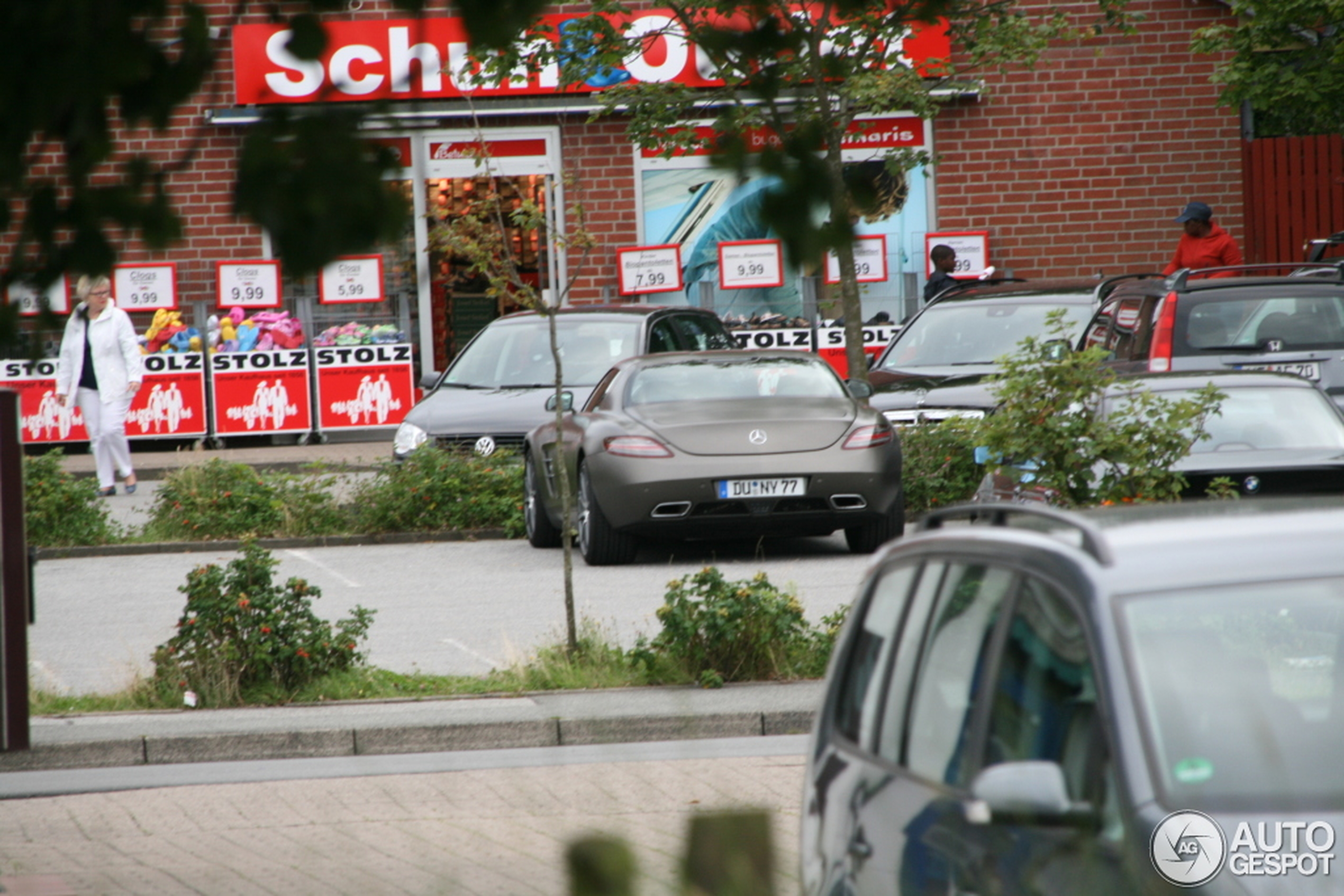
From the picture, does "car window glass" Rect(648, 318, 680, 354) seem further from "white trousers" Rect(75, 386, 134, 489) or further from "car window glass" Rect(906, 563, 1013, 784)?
"car window glass" Rect(906, 563, 1013, 784)

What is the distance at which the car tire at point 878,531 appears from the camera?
39.8 ft

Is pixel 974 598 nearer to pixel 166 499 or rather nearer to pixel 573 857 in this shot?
pixel 573 857

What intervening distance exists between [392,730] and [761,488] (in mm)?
4475

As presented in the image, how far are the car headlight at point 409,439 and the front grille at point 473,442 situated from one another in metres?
0.12

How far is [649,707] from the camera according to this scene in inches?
314

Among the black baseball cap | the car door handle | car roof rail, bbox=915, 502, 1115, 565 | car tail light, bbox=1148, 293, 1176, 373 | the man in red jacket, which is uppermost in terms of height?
the black baseball cap

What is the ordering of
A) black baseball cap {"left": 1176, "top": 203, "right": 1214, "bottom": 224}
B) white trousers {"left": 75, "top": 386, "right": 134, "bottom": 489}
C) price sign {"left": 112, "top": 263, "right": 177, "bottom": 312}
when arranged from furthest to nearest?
price sign {"left": 112, "top": 263, "right": 177, "bottom": 312}
black baseball cap {"left": 1176, "top": 203, "right": 1214, "bottom": 224}
white trousers {"left": 75, "top": 386, "right": 134, "bottom": 489}

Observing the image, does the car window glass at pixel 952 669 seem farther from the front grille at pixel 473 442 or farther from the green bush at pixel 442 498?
the front grille at pixel 473 442

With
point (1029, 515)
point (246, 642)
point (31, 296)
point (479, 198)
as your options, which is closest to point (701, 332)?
point (479, 198)

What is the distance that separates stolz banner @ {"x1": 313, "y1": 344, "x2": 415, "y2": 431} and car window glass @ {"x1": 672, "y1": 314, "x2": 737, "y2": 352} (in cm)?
579

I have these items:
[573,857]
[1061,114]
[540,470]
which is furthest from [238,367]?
[573,857]

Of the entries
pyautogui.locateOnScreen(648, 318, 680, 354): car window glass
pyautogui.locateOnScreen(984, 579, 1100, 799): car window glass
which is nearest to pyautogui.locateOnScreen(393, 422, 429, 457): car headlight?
pyautogui.locateOnScreen(648, 318, 680, 354): car window glass

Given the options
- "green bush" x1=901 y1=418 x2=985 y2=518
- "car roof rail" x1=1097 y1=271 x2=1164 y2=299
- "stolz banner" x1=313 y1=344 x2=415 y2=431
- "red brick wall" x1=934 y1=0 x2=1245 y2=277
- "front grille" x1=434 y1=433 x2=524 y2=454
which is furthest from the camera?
"red brick wall" x1=934 y1=0 x2=1245 y2=277

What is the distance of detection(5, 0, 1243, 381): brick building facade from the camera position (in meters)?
23.2
